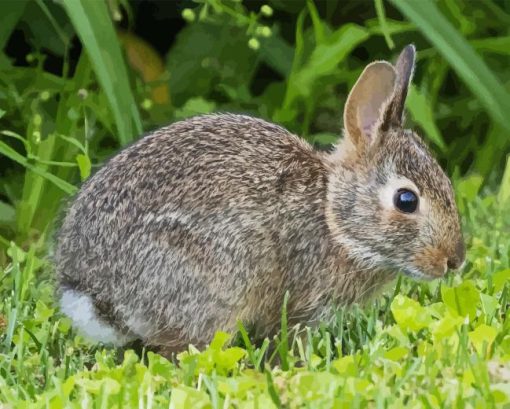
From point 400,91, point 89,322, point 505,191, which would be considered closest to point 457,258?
point 400,91

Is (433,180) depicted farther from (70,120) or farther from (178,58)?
(178,58)

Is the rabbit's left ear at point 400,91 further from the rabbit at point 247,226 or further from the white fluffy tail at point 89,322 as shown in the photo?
the white fluffy tail at point 89,322

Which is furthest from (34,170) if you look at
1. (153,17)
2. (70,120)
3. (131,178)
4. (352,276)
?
(153,17)

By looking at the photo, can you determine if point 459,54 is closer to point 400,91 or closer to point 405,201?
point 400,91

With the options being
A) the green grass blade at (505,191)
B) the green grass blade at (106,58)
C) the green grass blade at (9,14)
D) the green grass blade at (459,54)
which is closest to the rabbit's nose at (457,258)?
the green grass blade at (459,54)

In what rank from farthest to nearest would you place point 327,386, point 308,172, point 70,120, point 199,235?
point 70,120 < point 308,172 < point 199,235 < point 327,386

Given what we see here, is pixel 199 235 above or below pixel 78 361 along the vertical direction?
above

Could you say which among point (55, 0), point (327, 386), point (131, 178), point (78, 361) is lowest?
point (78, 361)
